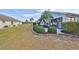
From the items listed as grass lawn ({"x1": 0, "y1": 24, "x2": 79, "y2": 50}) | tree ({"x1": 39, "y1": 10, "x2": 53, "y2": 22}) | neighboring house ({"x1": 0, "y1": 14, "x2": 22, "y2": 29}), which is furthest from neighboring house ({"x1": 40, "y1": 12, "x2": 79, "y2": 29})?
neighboring house ({"x1": 0, "y1": 14, "x2": 22, "y2": 29})

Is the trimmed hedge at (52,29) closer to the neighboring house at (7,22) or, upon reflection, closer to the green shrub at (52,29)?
the green shrub at (52,29)

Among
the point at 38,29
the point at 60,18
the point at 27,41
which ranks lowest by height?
the point at 27,41

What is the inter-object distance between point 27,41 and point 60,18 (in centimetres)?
45

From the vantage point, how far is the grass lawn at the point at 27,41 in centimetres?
355

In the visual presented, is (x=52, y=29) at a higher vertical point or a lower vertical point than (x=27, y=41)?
higher

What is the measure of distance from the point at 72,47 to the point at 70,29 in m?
0.20

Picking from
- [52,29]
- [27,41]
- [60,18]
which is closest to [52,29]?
[52,29]

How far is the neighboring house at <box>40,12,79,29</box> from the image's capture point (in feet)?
11.6

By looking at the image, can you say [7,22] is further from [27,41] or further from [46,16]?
[46,16]

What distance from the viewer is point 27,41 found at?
355 centimetres

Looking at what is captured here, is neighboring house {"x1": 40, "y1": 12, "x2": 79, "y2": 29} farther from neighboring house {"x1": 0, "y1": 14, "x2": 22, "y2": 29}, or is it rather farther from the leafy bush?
neighboring house {"x1": 0, "y1": 14, "x2": 22, "y2": 29}

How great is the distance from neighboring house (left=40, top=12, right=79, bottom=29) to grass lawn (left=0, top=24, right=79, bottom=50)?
0.15 m

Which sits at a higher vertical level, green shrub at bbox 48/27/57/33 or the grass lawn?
green shrub at bbox 48/27/57/33
